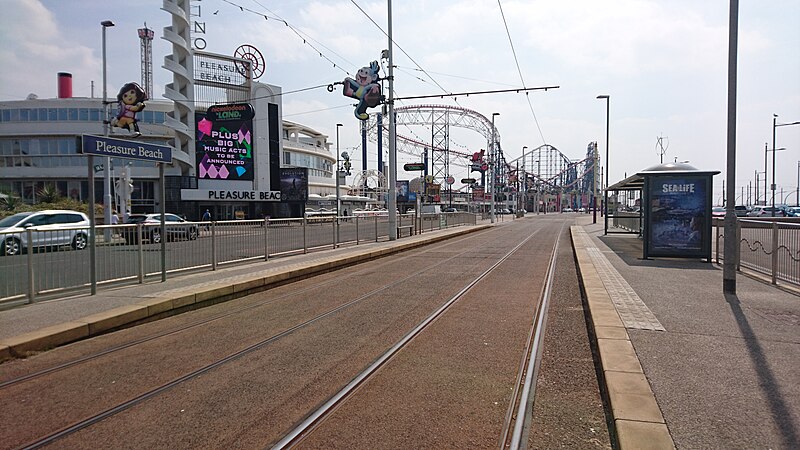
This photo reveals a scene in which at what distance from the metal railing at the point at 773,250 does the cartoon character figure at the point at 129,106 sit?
90.2 feet

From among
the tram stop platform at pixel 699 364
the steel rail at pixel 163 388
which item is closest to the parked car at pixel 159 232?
the steel rail at pixel 163 388

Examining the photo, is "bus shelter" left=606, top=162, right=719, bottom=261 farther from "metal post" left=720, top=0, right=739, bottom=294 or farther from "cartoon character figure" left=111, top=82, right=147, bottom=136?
"cartoon character figure" left=111, top=82, right=147, bottom=136

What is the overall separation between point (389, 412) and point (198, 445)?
1.52 meters

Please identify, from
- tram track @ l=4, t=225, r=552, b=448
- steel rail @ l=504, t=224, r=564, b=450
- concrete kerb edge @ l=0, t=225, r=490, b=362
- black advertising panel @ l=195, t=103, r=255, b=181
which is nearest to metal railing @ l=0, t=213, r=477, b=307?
concrete kerb edge @ l=0, t=225, r=490, b=362

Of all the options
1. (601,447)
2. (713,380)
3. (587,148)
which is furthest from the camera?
(587,148)

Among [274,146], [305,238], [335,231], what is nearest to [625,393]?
[305,238]

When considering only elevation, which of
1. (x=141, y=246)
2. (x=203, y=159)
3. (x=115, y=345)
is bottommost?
(x=115, y=345)

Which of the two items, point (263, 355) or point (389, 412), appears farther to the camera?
point (263, 355)

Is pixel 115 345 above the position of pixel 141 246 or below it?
below

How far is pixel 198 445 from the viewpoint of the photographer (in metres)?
3.82

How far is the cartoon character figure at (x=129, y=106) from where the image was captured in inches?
1089

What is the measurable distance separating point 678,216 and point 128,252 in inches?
552

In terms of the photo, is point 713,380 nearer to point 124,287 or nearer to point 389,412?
point 389,412

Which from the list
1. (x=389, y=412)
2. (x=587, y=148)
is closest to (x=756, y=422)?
(x=389, y=412)
